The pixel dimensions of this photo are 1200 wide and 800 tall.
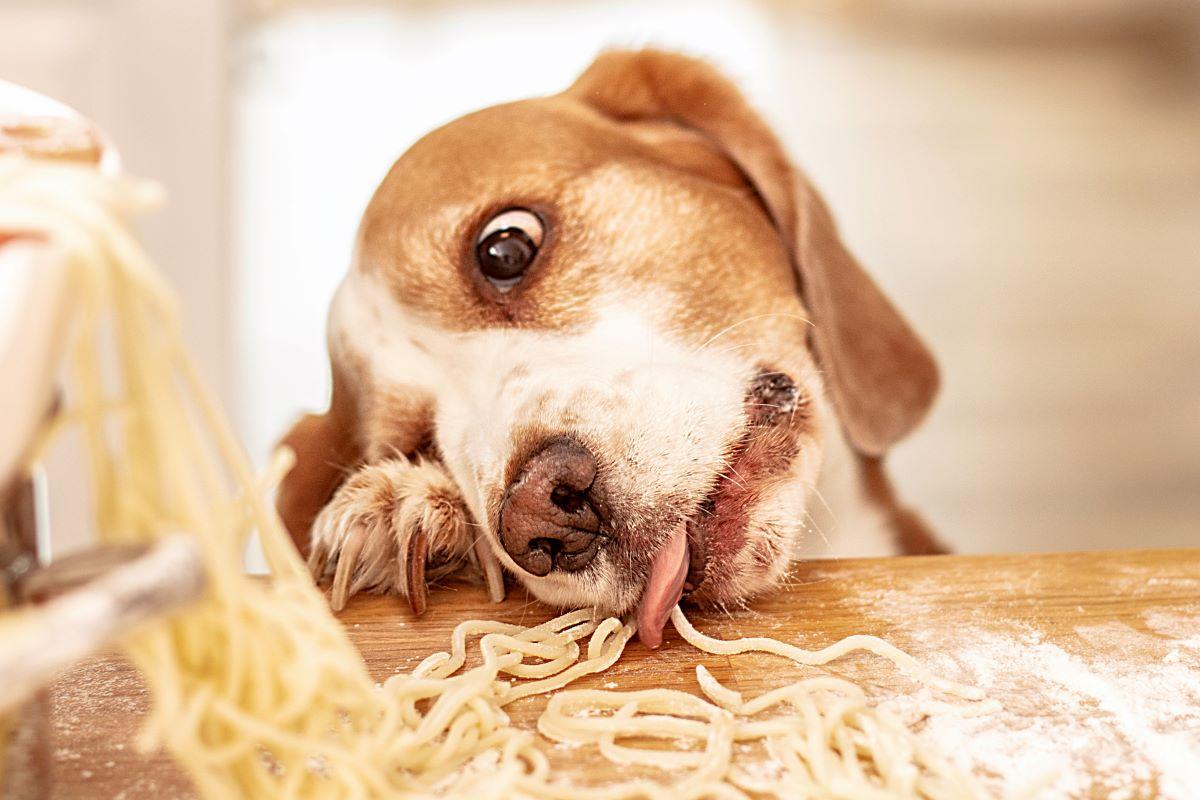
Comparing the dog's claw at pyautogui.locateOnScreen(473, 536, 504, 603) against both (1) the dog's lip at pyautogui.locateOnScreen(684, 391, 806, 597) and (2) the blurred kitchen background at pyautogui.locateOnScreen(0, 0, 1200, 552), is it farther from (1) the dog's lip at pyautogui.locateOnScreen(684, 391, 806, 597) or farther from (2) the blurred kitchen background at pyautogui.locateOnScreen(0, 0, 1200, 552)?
(2) the blurred kitchen background at pyautogui.locateOnScreen(0, 0, 1200, 552)

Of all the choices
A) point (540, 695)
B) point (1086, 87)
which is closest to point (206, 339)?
point (540, 695)

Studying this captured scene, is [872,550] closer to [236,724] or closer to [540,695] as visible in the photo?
[540,695]

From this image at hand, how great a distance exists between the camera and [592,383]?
1.05 m

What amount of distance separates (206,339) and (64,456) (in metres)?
0.38

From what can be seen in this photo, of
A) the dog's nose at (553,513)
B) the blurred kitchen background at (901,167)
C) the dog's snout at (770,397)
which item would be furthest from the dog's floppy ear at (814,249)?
the blurred kitchen background at (901,167)

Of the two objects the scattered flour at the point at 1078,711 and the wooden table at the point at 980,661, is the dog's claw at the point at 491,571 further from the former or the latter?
the scattered flour at the point at 1078,711

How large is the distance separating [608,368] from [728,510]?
184 millimetres

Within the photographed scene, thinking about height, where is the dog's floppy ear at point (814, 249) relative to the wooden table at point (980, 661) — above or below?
above

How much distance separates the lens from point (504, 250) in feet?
3.90

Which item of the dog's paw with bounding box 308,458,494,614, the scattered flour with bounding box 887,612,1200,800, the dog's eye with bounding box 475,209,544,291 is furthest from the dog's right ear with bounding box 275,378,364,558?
the scattered flour with bounding box 887,612,1200,800

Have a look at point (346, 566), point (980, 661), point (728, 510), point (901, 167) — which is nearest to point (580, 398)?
point (728, 510)

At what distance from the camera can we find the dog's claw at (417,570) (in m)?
1.03

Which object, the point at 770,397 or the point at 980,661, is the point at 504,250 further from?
the point at 980,661

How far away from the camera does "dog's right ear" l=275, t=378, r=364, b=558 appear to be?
1.33 meters
